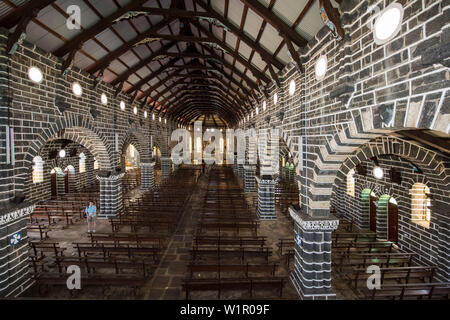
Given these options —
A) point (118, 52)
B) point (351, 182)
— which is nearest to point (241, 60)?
point (118, 52)

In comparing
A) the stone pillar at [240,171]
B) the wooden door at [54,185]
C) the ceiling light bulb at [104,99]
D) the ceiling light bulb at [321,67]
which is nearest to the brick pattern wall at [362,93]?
the ceiling light bulb at [321,67]

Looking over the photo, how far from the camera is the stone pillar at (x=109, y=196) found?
14102 mm

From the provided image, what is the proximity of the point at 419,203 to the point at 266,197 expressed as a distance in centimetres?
702

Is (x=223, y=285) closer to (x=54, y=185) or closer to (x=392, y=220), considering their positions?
(x=392, y=220)

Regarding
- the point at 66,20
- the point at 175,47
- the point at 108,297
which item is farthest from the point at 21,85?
the point at 175,47

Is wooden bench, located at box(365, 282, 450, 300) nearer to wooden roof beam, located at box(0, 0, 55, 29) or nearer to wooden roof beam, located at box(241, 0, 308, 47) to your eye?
wooden roof beam, located at box(241, 0, 308, 47)

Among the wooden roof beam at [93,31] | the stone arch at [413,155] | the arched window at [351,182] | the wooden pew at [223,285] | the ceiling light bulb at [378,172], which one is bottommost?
the wooden pew at [223,285]

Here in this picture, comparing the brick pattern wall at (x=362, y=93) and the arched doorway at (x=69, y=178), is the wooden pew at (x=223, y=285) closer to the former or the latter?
the brick pattern wall at (x=362, y=93)

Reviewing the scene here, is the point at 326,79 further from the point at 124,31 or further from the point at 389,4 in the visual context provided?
the point at 124,31

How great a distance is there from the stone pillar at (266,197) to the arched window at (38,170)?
1519 cm

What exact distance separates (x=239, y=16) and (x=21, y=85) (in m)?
7.88

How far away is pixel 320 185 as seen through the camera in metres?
6.77

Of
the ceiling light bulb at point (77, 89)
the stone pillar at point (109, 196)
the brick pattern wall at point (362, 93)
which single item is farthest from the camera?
the stone pillar at point (109, 196)

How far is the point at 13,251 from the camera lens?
7230 mm
